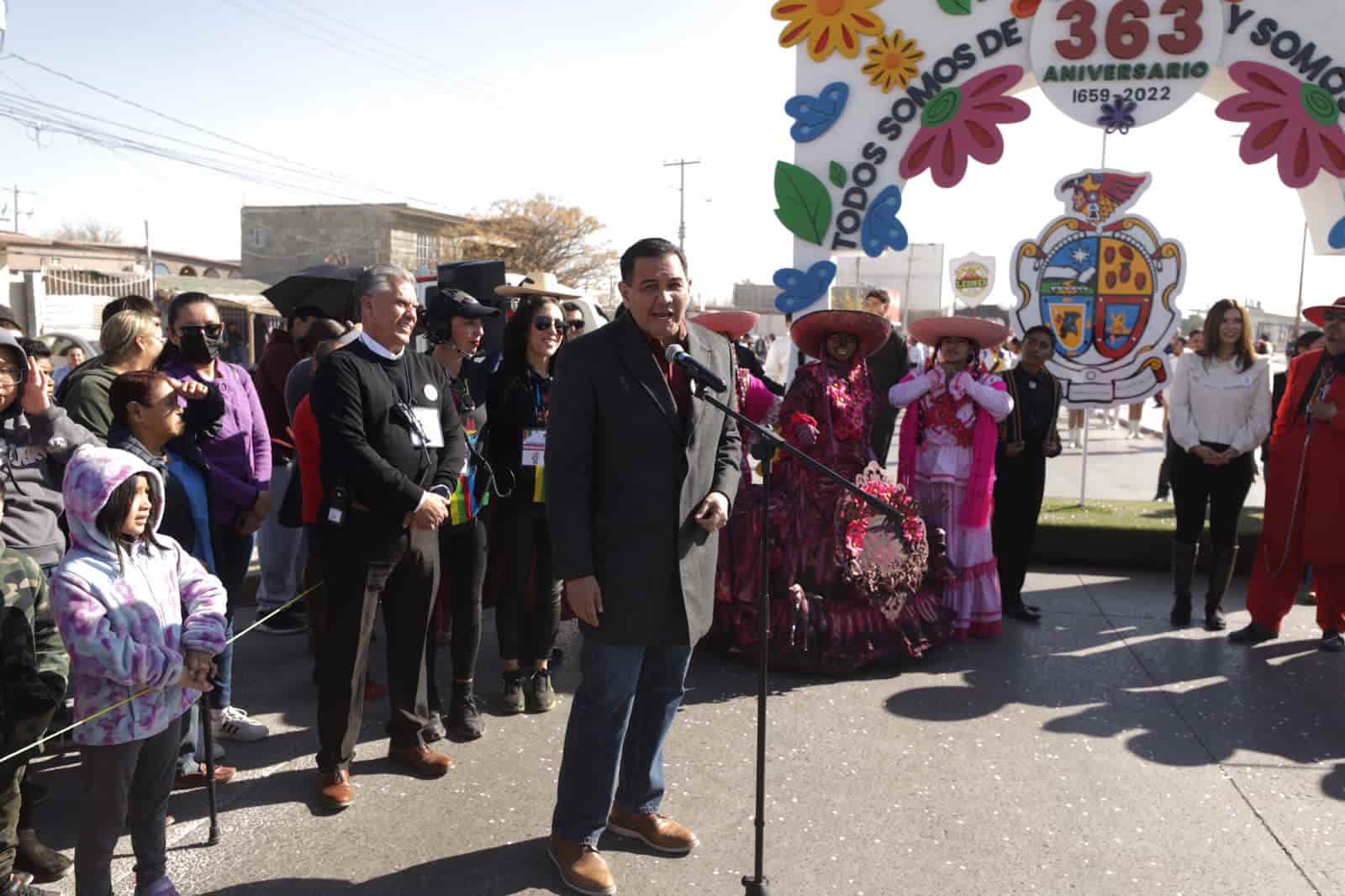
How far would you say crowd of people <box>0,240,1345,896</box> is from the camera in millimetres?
2758

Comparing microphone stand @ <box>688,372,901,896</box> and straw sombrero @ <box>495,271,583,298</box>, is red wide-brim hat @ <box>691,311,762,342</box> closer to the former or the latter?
straw sombrero @ <box>495,271,583,298</box>

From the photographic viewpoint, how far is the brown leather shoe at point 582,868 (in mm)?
2961

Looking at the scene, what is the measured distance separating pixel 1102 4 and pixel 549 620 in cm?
581

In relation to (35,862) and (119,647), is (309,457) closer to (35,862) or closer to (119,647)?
(119,647)

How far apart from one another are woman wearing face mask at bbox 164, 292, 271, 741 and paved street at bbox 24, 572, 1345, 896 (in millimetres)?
288

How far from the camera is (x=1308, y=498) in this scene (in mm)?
5438

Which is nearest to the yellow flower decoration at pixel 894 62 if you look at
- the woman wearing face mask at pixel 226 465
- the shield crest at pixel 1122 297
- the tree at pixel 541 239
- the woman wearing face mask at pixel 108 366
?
the shield crest at pixel 1122 297

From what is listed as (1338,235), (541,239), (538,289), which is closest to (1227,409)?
(1338,235)

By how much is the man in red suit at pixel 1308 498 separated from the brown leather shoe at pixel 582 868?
4368mm

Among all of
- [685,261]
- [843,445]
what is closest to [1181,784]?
[843,445]

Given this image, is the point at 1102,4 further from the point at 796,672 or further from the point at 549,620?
the point at 549,620

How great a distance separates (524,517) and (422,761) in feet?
3.95

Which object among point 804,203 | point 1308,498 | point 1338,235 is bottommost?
point 1308,498

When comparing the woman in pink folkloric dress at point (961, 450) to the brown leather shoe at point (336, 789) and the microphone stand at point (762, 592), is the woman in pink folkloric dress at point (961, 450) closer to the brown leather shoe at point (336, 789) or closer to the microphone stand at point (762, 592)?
the microphone stand at point (762, 592)
